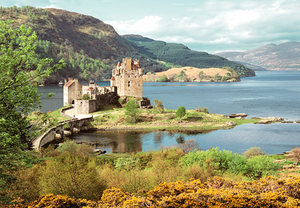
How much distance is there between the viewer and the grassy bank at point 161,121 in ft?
238

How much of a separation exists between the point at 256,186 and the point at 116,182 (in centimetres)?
957

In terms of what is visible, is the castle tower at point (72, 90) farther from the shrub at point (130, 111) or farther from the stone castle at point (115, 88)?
the shrub at point (130, 111)

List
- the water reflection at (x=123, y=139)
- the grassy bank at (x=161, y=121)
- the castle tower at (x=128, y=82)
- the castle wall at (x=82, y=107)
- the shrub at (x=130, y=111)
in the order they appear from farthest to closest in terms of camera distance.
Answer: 1. the castle tower at (x=128, y=82)
2. the castle wall at (x=82, y=107)
3. the shrub at (x=130, y=111)
4. the grassy bank at (x=161, y=121)
5. the water reflection at (x=123, y=139)

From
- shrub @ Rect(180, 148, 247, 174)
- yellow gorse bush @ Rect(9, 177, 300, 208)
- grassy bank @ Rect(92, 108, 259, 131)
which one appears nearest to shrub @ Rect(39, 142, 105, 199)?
yellow gorse bush @ Rect(9, 177, 300, 208)

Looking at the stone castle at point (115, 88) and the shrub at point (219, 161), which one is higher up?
the stone castle at point (115, 88)

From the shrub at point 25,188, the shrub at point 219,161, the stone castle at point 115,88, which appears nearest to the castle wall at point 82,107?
the stone castle at point 115,88

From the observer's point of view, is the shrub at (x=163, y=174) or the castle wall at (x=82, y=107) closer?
the shrub at (x=163, y=174)

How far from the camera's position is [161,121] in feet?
251

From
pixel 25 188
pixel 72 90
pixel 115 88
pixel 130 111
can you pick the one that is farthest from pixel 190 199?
pixel 72 90

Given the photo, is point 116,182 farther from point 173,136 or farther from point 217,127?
point 217,127

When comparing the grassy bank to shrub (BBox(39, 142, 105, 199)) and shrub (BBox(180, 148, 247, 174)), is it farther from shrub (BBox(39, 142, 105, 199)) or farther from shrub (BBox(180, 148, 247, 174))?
shrub (BBox(39, 142, 105, 199))

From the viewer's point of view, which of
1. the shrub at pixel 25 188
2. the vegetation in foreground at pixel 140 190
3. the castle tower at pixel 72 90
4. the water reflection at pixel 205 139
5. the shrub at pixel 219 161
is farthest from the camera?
the castle tower at pixel 72 90

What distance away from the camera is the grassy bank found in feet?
238

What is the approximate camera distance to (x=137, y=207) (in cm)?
1407
